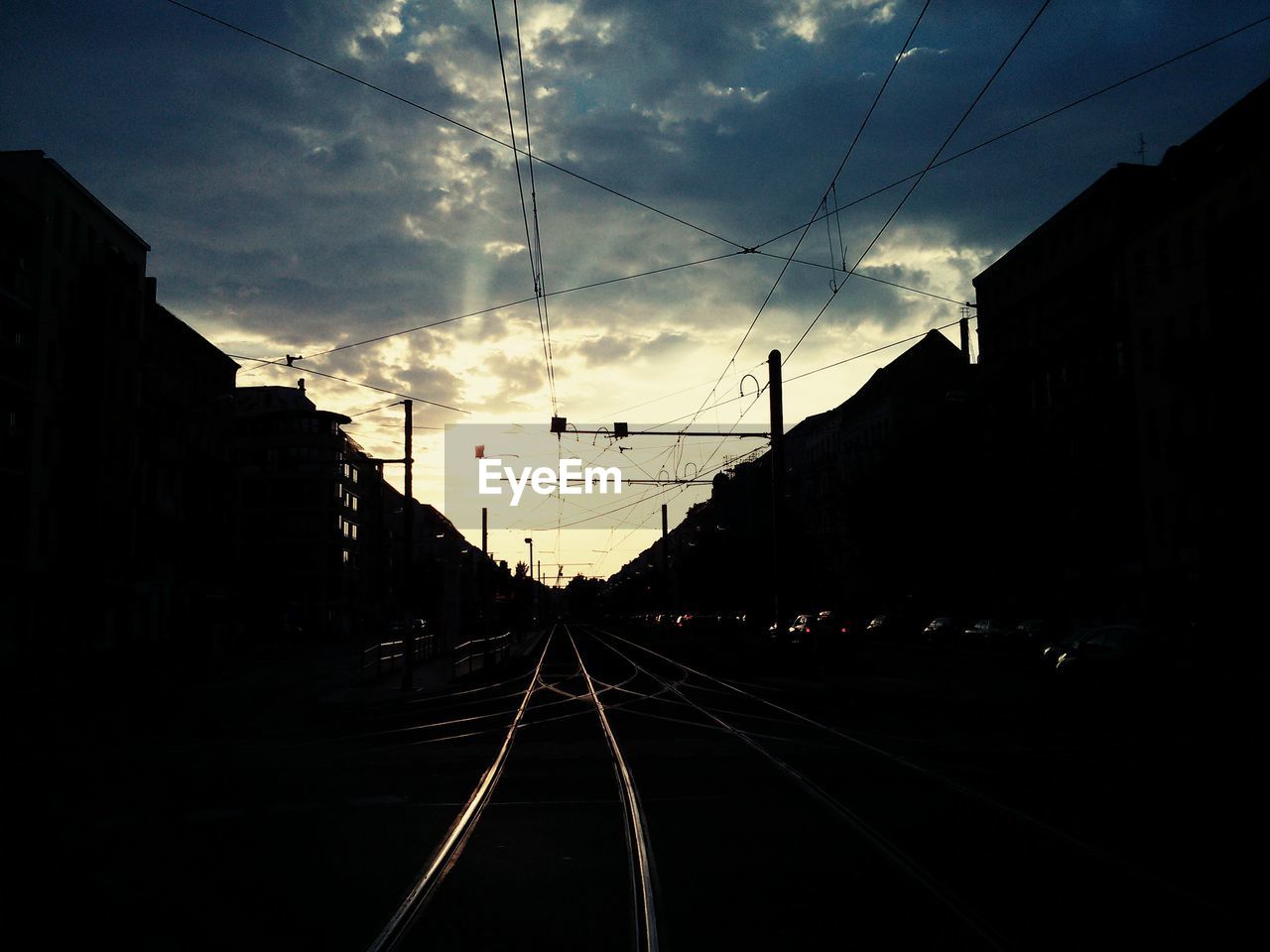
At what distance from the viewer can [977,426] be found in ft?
213

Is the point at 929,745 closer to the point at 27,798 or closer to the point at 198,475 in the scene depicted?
the point at 27,798

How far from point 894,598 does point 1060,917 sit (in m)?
58.8

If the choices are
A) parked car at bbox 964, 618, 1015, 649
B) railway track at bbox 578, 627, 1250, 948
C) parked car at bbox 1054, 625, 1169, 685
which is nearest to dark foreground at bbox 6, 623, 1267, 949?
railway track at bbox 578, 627, 1250, 948

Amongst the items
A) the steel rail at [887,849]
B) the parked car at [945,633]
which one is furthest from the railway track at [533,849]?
the parked car at [945,633]

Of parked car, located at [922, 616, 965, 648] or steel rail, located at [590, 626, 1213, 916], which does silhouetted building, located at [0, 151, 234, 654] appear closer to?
steel rail, located at [590, 626, 1213, 916]

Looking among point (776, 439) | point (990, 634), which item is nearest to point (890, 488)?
point (990, 634)

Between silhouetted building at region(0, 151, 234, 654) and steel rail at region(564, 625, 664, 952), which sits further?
silhouetted building at region(0, 151, 234, 654)

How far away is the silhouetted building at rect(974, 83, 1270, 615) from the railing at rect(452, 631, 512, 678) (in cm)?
2568

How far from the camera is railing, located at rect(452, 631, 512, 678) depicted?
38500mm

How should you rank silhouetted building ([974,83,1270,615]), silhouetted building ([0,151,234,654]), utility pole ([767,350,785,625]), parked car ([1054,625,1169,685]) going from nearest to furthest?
parked car ([1054,625,1169,685]) → utility pole ([767,350,785,625]) → silhouetted building ([974,83,1270,615]) → silhouetted building ([0,151,234,654])

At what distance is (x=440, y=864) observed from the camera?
790 cm

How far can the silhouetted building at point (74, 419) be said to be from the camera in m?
44.3

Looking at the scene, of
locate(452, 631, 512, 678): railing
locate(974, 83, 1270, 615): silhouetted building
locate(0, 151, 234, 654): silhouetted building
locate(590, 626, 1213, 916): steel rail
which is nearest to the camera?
locate(590, 626, 1213, 916): steel rail

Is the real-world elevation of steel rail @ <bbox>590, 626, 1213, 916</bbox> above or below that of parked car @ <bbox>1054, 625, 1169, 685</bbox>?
below
